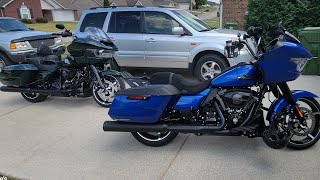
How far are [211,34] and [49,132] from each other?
391cm

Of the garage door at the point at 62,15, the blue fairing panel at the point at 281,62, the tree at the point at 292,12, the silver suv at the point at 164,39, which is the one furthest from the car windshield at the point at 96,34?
the garage door at the point at 62,15

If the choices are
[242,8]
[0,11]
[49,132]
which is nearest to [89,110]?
[49,132]

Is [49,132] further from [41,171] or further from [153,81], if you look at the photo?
[153,81]

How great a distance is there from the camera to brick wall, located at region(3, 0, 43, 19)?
4416 centimetres

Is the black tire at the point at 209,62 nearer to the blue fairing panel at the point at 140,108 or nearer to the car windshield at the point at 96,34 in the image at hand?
the car windshield at the point at 96,34

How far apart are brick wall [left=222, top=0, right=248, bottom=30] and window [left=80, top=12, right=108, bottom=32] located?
29.2ft

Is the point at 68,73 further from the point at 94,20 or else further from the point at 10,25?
the point at 10,25

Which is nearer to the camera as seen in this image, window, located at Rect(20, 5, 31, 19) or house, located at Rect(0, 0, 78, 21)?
house, located at Rect(0, 0, 78, 21)

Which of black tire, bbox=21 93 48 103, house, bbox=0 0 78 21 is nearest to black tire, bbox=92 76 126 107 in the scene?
black tire, bbox=21 93 48 103

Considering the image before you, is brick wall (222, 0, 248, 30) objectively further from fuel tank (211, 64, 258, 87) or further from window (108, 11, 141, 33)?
fuel tank (211, 64, 258, 87)

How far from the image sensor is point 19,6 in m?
44.8

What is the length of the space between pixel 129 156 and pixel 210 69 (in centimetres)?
→ 345

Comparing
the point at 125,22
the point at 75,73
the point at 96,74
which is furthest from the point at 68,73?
the point at 125,22

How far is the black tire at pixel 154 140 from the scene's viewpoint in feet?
12.4
